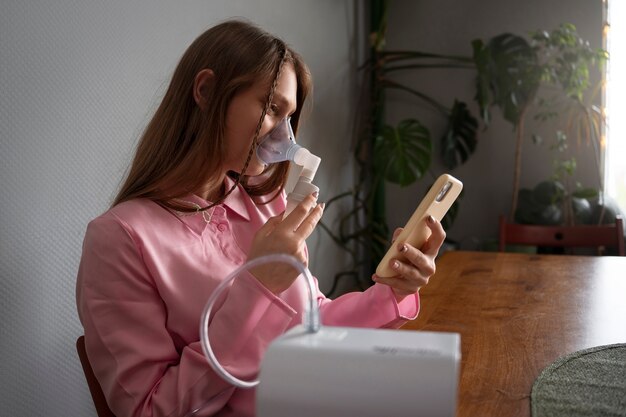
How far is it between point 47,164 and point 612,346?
3.70 feet

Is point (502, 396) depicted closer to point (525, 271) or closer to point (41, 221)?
point (41, 221)

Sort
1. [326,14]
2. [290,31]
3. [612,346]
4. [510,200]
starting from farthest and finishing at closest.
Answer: [510,200], [326,14], [290,31], [612,346]

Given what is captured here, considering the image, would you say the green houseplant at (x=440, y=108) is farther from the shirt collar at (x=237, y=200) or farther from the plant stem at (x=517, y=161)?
the shirt collar at (x=237, y=200)

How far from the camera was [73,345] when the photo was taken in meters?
1.66

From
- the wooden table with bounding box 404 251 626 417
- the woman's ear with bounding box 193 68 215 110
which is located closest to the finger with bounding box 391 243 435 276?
the wooden table with bounding box 404 251 626 417

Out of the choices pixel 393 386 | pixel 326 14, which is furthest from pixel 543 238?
pixel 393 386

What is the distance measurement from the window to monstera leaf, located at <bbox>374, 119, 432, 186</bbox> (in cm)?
94

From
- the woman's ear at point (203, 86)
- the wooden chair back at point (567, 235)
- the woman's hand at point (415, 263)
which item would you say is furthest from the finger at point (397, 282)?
the wooden chair back at point (567, 235)

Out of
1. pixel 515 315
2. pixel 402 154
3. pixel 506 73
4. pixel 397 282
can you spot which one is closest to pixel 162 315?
pixel 397 282

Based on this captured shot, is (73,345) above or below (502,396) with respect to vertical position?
below

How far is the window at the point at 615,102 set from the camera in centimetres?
388

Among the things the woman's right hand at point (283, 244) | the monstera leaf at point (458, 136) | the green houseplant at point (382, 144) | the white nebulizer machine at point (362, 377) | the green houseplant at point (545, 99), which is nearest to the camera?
the white nebulizer machine at point (362, 377)

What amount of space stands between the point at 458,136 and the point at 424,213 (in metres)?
3.01

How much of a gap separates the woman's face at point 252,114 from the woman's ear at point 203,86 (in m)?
0.05
